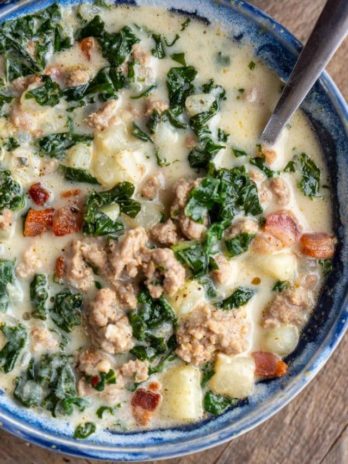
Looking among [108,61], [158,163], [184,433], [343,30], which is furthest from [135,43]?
[184,433]

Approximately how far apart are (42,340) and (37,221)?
2.74ft

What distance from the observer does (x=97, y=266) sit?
17.1 feet

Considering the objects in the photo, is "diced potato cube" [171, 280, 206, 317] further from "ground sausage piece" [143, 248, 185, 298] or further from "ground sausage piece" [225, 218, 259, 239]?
"ground sausage piece" [225, 218, 259, 239]

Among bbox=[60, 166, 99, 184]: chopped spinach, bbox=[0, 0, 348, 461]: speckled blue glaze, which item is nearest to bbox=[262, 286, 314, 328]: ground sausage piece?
bbox=[0, 0, 348, 461]: speckled blue glaze

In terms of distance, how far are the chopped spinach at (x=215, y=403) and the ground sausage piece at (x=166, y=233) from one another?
1120 mm

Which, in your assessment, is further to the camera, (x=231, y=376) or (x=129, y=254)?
(x=231, y=376)

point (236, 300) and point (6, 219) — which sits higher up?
point (236, 300)

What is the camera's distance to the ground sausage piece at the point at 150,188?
5242mm

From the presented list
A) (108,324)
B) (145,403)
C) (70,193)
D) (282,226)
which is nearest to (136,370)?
(145,403)

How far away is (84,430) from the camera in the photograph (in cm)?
526

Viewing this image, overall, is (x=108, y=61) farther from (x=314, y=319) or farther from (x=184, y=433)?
(x=184, y=433)

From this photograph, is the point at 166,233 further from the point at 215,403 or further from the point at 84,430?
the point at 84,430

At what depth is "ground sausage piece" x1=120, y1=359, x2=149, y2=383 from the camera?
16.9 feet

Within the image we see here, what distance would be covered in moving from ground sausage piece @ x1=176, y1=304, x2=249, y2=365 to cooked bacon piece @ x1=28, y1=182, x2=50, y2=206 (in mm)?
1301
